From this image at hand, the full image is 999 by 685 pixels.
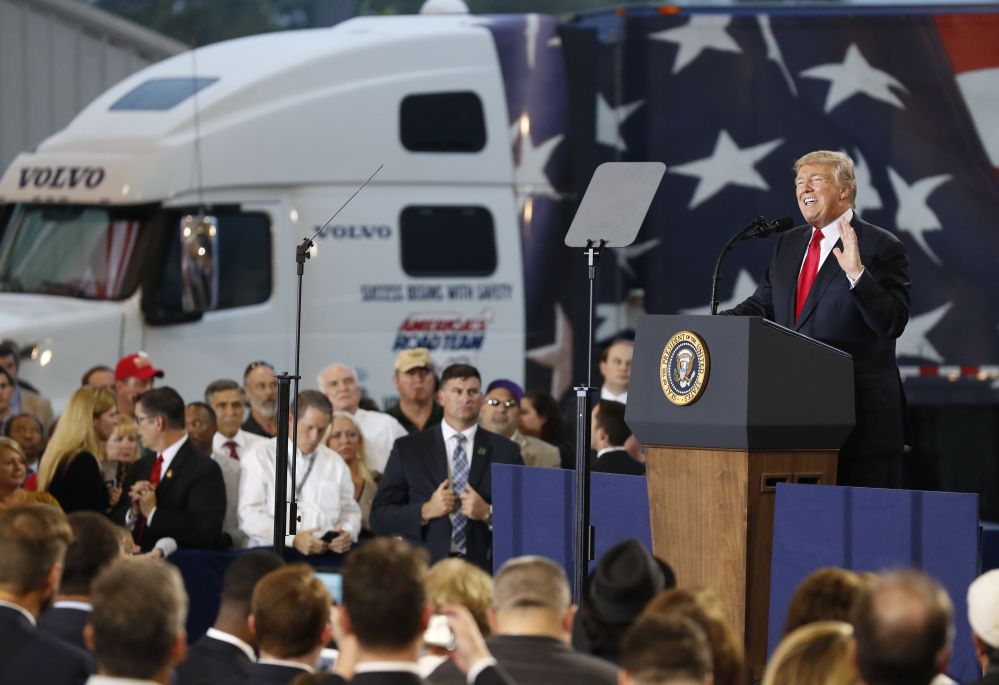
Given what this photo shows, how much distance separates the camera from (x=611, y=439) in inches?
302

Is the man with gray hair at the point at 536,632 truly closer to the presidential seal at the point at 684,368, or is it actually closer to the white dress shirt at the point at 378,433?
the presidential seal at the point at 684,368

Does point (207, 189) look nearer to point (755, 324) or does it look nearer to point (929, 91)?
point (929, 91)

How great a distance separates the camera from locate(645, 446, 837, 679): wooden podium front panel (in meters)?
4.93

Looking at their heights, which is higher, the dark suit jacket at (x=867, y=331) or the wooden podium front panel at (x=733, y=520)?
the dark suit jacket at (x=867, y=331)

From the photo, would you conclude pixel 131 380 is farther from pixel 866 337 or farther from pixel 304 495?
pixel 866 337

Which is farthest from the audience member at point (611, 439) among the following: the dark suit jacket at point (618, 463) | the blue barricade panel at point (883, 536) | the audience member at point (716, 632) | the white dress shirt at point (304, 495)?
the audience member at point (716, 632)

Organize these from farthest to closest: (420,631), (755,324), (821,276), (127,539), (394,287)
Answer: (394,287), (127,539), (821,276), (755,324), (420,631)

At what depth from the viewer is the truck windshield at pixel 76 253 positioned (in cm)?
1051

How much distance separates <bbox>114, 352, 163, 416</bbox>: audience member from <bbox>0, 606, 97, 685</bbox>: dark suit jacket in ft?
17.9

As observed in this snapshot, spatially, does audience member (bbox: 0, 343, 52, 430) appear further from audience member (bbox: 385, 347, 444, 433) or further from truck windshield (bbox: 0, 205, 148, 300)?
audience member (bbox: 385, 347, 444, 433)

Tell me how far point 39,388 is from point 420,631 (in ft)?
24.3

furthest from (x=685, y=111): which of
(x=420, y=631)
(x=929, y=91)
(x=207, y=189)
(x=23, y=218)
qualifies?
(x=420, y=631)

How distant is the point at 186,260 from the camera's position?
1005 centimetres

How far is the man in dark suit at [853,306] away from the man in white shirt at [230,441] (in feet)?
11.0
